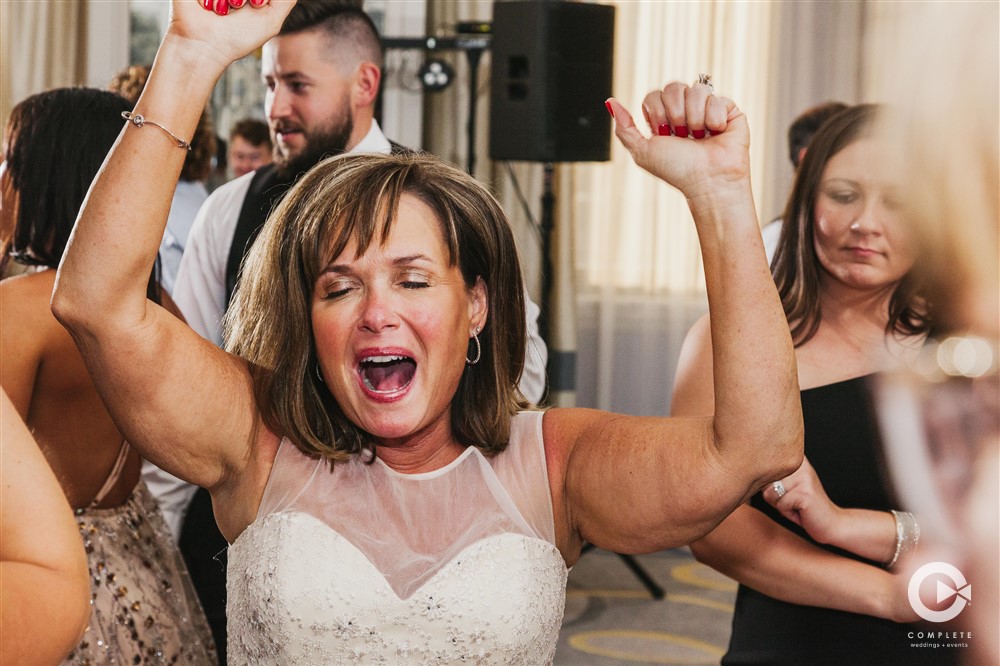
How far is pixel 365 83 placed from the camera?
9.57 ft

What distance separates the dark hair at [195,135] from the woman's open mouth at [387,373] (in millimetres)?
2144

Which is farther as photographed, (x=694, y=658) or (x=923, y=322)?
(x=694, y=658)

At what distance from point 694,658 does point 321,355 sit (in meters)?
2.88

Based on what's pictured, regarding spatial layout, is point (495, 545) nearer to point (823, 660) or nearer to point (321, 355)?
point (321, 355)

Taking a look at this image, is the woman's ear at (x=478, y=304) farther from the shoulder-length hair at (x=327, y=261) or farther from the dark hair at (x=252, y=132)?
the dark hair at (x=252, y=132)

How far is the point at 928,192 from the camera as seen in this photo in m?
1.50

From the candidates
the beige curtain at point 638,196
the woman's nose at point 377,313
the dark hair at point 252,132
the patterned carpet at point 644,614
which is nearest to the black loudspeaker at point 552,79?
the beige curtain at point 638,196

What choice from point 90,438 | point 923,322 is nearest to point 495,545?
point 923,322

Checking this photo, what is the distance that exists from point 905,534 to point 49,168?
1.49 metres

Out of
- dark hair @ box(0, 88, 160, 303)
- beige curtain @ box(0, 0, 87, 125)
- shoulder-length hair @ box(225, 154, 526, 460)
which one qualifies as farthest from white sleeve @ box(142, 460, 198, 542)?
beige curtain @ box(0, 0, 87, 125)

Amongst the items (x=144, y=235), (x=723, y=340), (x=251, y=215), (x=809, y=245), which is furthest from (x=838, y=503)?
(x=251, y=215)

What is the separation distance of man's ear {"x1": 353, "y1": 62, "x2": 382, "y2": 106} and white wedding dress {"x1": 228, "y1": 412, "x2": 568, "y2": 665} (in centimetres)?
158

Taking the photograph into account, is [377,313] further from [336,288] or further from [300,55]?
[300,55]

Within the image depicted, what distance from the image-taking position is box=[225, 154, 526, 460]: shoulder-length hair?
149 centimetres
